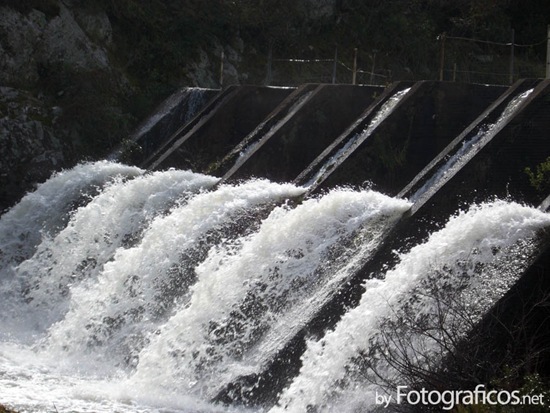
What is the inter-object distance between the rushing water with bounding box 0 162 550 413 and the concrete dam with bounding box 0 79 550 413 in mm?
25

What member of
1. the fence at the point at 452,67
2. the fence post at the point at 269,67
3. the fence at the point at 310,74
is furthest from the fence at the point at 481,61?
the fence post at the point at 269,67

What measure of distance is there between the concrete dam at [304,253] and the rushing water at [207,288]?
2 cm

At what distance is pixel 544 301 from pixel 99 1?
44.6 feet

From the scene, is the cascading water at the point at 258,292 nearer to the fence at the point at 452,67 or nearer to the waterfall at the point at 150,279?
the waterfall at the point at 150,279

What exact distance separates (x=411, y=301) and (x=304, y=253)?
196cm

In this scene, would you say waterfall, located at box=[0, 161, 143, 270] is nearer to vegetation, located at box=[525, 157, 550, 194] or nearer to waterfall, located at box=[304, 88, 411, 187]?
waterfall, located at box=[304, 88, 411, 187]

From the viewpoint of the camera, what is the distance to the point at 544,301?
8719 mm

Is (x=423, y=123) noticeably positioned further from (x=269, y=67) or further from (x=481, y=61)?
(x=481, y=61)

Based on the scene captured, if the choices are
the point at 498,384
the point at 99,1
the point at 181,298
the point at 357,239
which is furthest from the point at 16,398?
the point at 99,1

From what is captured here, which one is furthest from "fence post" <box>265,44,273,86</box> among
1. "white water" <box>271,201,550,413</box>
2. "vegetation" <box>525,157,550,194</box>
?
"white water" <box>271,201,550,413</box>

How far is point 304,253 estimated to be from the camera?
11180mm

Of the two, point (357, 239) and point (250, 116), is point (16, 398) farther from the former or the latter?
point (250, 116)

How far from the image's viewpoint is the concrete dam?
359 inches

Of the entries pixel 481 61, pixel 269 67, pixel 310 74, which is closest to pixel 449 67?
pixel 481 61
